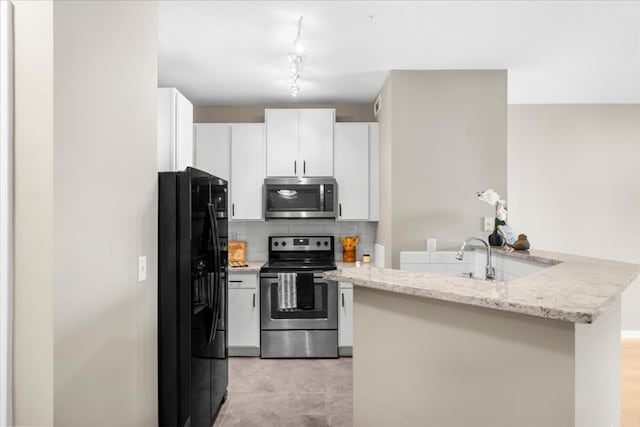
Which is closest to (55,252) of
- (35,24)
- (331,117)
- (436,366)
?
(35,24)

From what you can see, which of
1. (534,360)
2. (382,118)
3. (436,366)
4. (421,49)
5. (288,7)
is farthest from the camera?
(382,118)

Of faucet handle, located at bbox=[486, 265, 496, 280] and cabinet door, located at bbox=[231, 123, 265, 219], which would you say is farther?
cabinet door, located at bbox=[231, 123, 265, 219]

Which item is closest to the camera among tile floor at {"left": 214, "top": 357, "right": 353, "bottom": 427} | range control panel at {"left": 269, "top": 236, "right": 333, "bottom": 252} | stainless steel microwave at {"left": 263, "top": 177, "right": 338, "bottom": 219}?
tile floor at {"left": 214, "top": 357, "right": 353, "bottom": 427}

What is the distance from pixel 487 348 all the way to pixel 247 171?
315 centimetres

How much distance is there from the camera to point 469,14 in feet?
7.88

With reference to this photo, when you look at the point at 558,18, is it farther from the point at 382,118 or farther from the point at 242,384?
the point at 242,384

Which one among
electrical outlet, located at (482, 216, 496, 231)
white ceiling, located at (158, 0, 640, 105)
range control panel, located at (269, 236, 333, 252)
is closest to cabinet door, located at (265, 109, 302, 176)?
white ceiling, located at (158, 0, 640, 105)

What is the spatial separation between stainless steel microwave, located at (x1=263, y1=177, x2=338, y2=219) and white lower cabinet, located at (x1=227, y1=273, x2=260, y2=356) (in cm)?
71

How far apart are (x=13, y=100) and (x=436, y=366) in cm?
164

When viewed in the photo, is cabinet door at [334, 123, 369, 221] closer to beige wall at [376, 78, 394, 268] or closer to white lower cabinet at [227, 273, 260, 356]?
beige wall at [376, 78, 394, 268]

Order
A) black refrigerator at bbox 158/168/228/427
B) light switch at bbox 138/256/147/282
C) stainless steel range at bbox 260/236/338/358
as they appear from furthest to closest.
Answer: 1. stainless steel range at bbox 260/236/338/358
2. black refrigerator at bbox 158/168/228/427
3. light switch at bbox 138/256/147/282

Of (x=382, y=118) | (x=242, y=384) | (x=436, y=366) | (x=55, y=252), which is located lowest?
(x=242, y=384)

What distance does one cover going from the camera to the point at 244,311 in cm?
362

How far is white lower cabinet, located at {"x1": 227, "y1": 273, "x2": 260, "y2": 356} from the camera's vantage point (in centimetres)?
361
